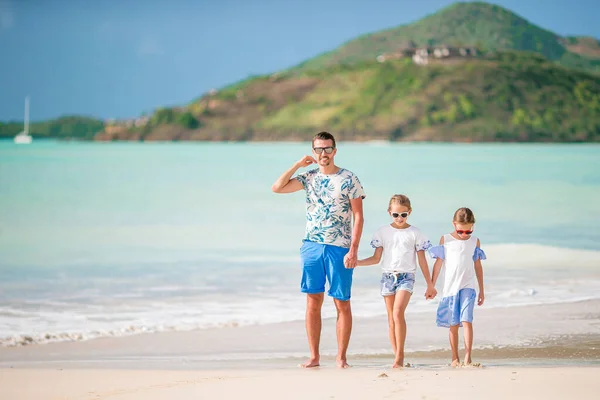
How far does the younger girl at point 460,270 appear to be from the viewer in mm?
5094

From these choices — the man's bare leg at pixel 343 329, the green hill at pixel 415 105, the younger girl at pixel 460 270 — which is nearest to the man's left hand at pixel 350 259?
the man's bare leg at pixel 343 329

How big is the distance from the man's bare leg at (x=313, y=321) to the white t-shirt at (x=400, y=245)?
1.50ft

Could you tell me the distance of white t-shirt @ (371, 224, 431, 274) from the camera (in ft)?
16.8

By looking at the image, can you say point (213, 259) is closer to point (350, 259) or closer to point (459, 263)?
point (350, 259)

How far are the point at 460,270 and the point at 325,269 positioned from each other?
30.6 inches

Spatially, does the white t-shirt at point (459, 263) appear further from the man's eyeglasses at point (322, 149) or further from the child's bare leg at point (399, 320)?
the man's eyeglasses at point (322, 149)

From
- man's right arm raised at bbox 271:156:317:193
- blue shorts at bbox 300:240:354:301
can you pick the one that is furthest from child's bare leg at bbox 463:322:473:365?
man's right arm raised at bbox 271:156:317:193

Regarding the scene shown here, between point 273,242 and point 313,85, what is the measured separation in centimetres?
13663

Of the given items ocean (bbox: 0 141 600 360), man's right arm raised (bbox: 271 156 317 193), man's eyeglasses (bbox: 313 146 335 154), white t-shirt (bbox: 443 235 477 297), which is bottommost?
ocean (bbox: 0 141 600 360)

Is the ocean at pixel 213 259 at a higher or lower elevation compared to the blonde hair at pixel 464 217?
lower

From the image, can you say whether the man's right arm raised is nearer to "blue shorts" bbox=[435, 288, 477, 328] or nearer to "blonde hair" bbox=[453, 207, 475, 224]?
"blonde hair" bbox=[453, 207, 475, 224]

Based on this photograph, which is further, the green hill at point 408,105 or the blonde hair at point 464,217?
the green hill at point 408,105

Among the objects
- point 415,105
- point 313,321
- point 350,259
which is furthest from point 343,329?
point 415,105

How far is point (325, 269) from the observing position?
5.20 m
